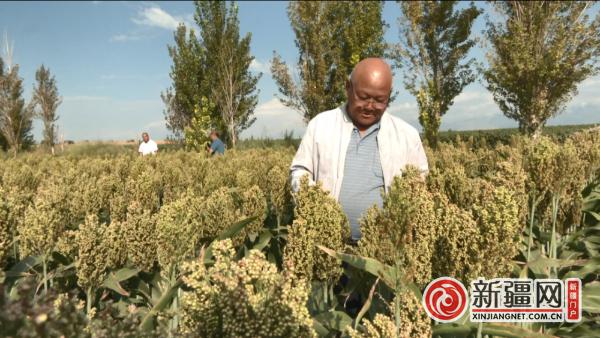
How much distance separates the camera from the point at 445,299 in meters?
1.85

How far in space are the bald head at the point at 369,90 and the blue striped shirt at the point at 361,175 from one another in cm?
13

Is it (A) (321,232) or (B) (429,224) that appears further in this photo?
(A) (321,232)

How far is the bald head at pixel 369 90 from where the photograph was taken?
289cm

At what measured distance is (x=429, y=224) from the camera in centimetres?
178

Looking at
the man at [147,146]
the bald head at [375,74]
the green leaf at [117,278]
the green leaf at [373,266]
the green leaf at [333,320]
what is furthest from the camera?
the man at [147,146]

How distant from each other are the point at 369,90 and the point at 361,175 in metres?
0.66

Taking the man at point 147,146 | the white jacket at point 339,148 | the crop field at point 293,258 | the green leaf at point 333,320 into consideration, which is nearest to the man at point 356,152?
the white jacket at point 339,148

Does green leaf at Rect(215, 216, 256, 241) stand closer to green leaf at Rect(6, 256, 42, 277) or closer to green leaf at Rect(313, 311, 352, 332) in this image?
green leaf at Rect(313, 311, 352, 332)

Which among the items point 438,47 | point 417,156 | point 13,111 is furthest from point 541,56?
point 13,111

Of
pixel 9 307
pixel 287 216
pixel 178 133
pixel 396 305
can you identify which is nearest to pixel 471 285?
pixel 396 305

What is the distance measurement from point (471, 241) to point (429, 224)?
248 mm

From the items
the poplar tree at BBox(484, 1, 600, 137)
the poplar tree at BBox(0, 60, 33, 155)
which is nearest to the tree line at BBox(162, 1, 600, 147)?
the poplar tree at BBox(484, 1, 600, 137)

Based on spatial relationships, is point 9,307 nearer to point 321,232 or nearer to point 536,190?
point 321,232

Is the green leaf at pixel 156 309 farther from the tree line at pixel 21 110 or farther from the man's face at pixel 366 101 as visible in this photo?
the tree line at pixel 21 110
